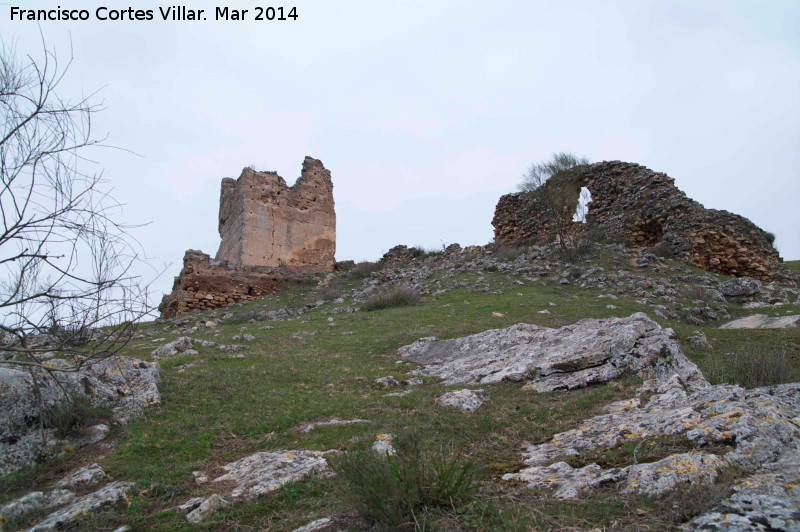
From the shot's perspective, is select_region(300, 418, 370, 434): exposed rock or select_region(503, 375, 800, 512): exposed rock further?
select_region(300, 418, 370, 434): exposed rock

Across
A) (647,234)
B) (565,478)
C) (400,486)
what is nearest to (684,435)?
(565,478)

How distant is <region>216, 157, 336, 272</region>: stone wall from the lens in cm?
1962

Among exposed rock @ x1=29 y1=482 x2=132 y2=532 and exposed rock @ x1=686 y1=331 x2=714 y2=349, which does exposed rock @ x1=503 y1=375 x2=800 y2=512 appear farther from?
exposed rock @ x1=686 y1=331 x2=714 y2=349

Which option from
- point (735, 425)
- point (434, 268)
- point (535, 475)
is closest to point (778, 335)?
point (735, 425)

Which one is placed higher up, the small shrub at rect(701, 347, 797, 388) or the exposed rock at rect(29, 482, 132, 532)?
the small shrub at rect(701, 347, 797, 388)

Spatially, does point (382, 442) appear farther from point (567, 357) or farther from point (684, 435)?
point (567, 357)

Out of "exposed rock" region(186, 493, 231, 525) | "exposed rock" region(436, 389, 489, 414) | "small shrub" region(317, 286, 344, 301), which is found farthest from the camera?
"small shrub" region(317, 286, 344, 301)

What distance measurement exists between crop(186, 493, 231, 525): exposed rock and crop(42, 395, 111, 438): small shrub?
216cm

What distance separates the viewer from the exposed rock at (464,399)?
16.5 ft

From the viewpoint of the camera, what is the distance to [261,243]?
19.8m

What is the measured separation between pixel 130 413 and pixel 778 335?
9.88 metres

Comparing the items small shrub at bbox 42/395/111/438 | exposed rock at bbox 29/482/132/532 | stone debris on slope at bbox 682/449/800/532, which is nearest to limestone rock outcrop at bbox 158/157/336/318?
small shrub at bbox 42/395/111/438

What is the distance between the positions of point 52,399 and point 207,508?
258 cm

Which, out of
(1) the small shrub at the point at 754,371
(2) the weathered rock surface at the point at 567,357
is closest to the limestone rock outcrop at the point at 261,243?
(2) the weathered rock surface at the point at 567,357
